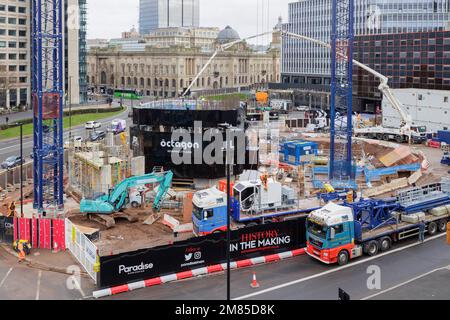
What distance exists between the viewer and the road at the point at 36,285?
2398 cm

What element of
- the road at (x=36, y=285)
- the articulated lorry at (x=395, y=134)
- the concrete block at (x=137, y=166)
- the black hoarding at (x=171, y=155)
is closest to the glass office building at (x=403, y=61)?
the articulated lorry at (x=395, y=134)

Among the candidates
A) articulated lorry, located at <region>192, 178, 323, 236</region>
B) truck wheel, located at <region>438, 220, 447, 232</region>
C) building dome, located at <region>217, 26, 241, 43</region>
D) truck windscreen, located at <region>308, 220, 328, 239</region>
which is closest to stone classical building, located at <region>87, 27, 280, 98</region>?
building dome, located at <region>217, 26, 241, 43</region>

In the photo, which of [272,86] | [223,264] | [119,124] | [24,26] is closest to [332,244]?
[223,264]

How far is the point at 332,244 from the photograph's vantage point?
2703 cm

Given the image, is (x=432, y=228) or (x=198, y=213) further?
(x=432, y=228)

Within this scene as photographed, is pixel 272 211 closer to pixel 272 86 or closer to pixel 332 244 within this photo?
pixel 332 244

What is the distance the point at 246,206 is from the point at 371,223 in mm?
7133

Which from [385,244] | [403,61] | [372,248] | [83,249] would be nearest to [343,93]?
[385,244]

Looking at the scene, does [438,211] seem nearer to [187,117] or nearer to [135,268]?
[135,268]

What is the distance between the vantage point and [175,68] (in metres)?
144

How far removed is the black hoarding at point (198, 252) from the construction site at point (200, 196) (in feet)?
0.16

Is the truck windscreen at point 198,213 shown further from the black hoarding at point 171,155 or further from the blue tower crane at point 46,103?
the black hoarding at point 171,155

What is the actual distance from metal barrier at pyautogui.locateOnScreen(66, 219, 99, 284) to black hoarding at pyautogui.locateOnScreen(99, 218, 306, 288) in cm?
106

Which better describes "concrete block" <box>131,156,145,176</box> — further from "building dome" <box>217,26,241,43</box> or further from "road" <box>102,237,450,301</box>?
"building dome" <box>217,26,241,43</box>
